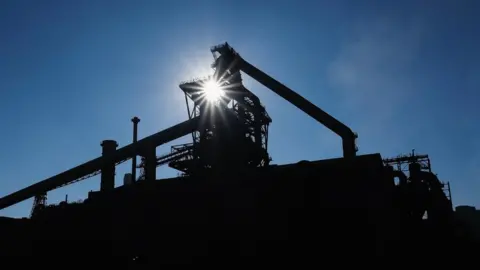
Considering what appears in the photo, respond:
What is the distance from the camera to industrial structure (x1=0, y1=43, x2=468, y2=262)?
67.8 ft

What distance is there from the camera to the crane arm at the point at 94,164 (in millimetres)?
32828

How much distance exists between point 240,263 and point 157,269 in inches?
191

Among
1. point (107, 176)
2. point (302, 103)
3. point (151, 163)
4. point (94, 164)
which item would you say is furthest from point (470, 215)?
point (94, 164)

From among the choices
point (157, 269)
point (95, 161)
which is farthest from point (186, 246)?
point (95, 161)

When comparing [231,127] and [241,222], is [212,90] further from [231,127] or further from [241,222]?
[241,222]

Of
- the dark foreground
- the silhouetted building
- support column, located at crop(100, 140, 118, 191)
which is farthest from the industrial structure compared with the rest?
the silhouetted building

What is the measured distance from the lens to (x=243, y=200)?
75.7 ft

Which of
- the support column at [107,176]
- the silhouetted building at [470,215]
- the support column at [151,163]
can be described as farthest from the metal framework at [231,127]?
the silhouetted building at [470,215]

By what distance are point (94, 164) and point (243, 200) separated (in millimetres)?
18548

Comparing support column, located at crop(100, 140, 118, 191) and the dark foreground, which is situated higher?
support column, located at crop(100, 140, 118, 191)

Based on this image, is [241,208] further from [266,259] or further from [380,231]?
[380,231]

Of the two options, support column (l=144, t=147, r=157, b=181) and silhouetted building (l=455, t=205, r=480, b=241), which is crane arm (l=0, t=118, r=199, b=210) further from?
silhouetted building (l=455, t=205, r=480, b=241)

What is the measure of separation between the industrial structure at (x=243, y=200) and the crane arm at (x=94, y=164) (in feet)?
0.47

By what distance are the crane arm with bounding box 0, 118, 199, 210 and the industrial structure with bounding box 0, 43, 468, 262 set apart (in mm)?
142
